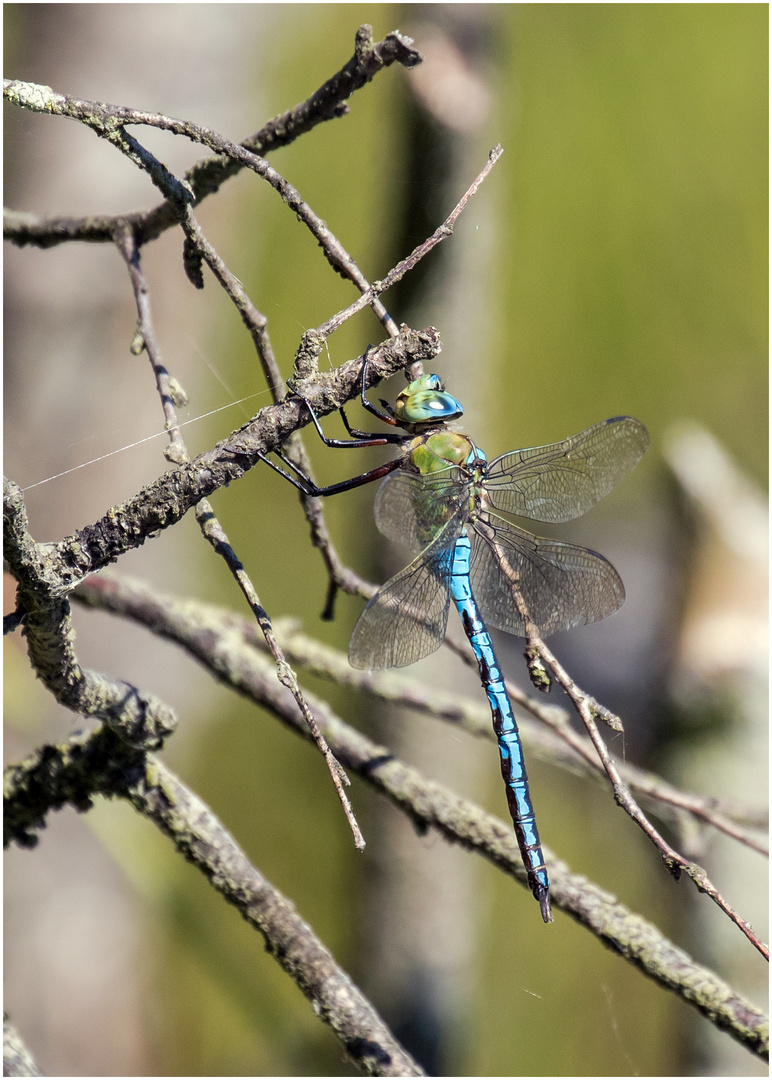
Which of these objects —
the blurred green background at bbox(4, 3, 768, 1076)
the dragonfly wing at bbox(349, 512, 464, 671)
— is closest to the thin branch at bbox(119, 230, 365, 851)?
the dragonfly wing at bbox(349, 512, 464, 671)

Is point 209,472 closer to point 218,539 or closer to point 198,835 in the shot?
point 218,539

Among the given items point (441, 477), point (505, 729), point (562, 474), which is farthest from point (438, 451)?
point (505, 729)

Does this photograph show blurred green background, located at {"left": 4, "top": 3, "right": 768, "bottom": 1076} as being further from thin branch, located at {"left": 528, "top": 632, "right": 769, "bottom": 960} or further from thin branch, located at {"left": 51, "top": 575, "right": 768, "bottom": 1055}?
thin branch, located at {"left": 528, "top": 632, "right": 769, "bottom": 960}

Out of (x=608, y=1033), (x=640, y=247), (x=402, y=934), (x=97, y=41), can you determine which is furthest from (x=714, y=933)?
(x=97, y=41)

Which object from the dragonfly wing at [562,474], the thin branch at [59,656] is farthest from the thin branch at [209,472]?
the dragonfly wing at [562,474]

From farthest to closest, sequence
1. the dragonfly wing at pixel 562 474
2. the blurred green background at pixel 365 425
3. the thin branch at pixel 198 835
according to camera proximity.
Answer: the blurred green background at pixel 365 425, the dragonfly wing at pixel 562 474, the thin branch at pixel 198 835

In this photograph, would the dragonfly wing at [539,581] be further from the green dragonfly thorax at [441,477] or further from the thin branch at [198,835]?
the thin branch at [198,835]

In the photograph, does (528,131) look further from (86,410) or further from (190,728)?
(190,728)
